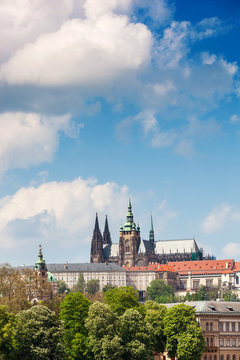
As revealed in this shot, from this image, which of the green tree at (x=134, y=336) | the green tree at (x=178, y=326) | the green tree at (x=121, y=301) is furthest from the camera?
the green tree at (x=121, y=301)

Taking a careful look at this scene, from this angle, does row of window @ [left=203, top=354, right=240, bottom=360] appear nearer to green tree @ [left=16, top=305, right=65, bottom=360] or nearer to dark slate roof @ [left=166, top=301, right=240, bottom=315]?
dark slate roof @ [left=166, top=301, right=240, bottom=315]

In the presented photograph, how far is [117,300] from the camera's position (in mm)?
125875

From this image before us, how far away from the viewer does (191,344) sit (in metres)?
116

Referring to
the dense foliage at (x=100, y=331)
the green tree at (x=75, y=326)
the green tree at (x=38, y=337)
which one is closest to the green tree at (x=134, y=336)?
the dense foliage at (x=100, y=331)

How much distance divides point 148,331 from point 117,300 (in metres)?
13.9

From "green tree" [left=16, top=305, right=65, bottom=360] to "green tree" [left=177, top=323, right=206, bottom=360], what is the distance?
19.7 m

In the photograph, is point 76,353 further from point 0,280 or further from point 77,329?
point 0,280

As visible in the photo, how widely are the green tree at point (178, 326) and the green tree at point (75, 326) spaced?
39.3 feet

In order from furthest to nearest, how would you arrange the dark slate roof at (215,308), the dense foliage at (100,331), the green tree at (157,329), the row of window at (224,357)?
the dark slate roof at (215,308) < the row of window at (224,357) < the green tree at (157,329) < the dense foliage at (100,331)

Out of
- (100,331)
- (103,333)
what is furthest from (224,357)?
(100,331)

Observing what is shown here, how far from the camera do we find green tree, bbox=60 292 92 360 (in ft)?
374

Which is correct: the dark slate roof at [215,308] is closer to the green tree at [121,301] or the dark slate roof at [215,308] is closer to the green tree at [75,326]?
the green tree at [121,301]

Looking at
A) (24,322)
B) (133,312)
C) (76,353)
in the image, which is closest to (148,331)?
(133,312)

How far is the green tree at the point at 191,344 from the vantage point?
11600 centimetres
